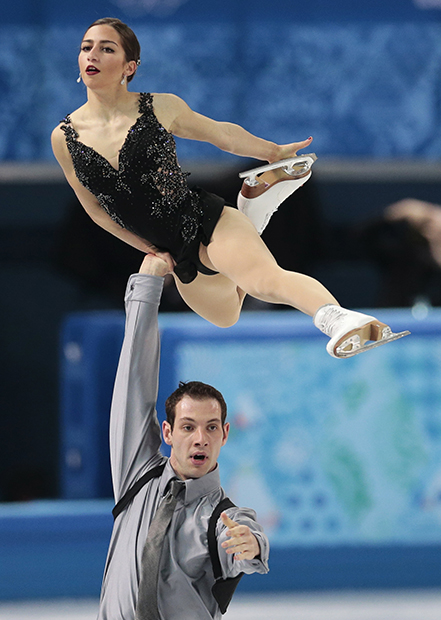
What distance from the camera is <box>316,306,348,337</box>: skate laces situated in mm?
2301

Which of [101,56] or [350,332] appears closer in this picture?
[350,332]

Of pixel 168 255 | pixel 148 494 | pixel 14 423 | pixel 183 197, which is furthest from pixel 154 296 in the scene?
pixel 14 423

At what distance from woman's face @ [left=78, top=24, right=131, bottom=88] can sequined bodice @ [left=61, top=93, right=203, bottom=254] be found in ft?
0.48

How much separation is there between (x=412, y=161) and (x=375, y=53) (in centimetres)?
90

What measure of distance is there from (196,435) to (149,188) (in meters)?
0.79

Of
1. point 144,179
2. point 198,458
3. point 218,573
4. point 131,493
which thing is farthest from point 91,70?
point 218,573

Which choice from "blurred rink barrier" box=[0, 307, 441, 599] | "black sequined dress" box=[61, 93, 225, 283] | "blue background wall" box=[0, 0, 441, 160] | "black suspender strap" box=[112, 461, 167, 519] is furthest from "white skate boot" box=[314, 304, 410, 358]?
"blue background wall" box=[0, 0, 441, 160]

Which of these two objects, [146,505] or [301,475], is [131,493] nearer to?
[146,505]

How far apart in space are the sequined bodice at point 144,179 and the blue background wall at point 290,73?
420cm

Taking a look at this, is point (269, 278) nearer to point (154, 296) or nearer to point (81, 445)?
point (154, 296)

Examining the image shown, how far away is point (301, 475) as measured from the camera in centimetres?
521

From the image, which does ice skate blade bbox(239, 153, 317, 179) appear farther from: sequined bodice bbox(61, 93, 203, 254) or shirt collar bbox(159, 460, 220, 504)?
shirt collar bbox(159, 460, 220, 504)

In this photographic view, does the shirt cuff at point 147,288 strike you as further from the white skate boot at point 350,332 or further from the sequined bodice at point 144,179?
the white skate boot at point 350,332

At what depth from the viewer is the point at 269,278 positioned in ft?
8.30
